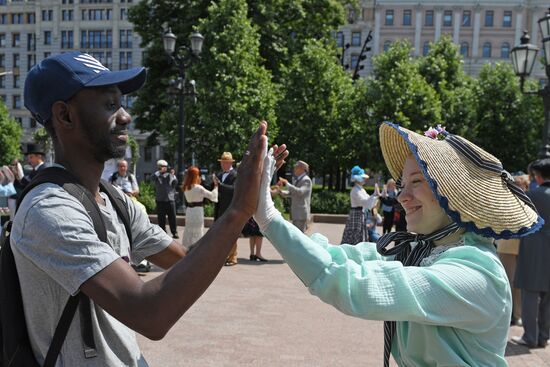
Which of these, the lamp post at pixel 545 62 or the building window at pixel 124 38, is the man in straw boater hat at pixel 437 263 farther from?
the building window at pixel 124 38

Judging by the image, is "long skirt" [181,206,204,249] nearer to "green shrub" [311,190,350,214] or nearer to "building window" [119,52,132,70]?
"green shrub" [311,190,350,214]

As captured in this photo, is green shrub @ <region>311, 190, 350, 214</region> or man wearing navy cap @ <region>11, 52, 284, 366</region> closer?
man wearing navy cap @ <region>11, 52, 284, 366</region>

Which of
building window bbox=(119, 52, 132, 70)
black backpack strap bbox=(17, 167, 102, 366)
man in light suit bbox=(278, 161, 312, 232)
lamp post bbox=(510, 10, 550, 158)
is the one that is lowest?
man in light suit bbox=(278, 161, 312, 232)

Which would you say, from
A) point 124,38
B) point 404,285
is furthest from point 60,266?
point 124,38

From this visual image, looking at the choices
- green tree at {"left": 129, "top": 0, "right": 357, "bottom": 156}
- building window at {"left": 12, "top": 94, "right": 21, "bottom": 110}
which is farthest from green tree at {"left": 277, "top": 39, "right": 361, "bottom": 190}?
building window at {"left": 12, "top": 94, "right": 21, "bottom": 110}

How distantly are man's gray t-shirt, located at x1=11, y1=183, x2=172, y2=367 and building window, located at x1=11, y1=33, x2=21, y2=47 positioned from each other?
7729cm

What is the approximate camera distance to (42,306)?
1474 mm

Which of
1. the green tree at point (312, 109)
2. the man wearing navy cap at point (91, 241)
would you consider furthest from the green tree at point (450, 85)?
the man wearing navy cap at point (91, 241)

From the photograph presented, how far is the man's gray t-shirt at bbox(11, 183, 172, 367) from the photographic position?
53.7 inches

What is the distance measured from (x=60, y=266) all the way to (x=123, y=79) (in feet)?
2.07

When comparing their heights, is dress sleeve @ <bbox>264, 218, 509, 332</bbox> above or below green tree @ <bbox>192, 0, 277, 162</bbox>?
below

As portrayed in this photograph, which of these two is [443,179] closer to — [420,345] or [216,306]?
[420,345]

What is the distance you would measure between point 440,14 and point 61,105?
207 feet

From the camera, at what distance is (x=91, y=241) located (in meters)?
1.38
